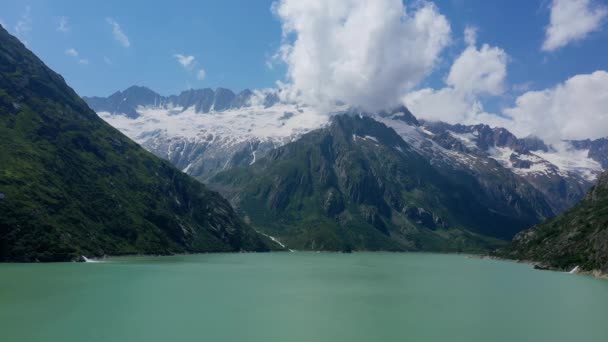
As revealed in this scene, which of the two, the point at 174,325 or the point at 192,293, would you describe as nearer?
the point at 174,325

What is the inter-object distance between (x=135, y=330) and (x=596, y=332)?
2096 inches

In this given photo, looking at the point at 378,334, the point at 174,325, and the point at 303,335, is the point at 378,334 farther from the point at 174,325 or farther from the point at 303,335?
the point at 174,325

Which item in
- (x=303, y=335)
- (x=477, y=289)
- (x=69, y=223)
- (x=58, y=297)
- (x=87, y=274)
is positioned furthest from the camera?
(x=69, y=223)

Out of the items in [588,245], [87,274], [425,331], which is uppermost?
[588,245]

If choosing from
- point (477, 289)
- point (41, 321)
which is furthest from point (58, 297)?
point (477, 289)

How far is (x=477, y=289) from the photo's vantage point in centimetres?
11081

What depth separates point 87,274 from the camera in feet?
392

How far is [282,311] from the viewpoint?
72.9 metres

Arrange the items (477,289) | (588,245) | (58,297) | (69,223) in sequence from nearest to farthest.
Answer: (58,297) → (477,289) → (588,245) → (69,223)

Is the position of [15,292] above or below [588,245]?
below

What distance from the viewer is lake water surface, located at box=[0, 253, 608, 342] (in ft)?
186

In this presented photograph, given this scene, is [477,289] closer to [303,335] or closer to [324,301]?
[324,301]

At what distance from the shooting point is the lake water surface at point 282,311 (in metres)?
56.7

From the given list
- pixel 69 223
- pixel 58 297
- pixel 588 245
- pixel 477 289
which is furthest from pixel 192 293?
pixel 588 245
